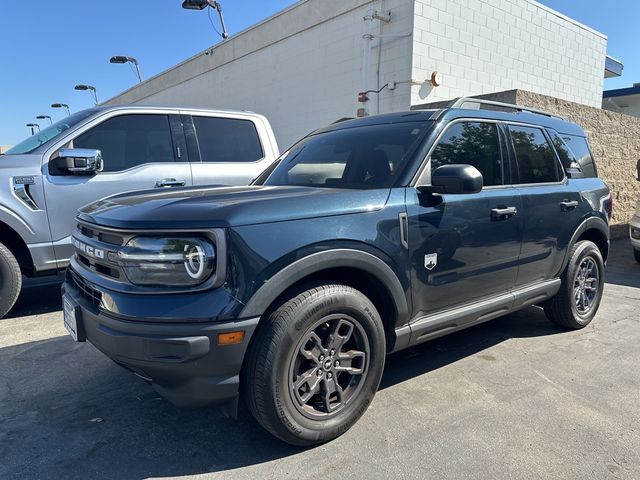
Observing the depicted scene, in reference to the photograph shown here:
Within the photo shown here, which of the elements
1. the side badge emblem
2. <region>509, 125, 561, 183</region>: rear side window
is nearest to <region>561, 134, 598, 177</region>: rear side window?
<region>509, 125, 561, 183</region>: rear side window

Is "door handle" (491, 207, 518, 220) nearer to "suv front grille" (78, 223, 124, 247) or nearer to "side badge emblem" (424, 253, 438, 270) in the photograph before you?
"side badge emblem" (424, 253, 438, 270)

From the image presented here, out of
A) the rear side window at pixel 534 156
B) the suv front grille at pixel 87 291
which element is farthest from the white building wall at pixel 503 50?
the suv front grille at pixel 87 291

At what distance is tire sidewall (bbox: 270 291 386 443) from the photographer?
7.38 ft

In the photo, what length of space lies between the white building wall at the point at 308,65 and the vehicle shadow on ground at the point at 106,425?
725 centimetres

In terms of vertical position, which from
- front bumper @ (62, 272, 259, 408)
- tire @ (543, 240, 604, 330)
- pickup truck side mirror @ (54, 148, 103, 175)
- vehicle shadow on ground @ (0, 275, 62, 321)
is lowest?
vehicle shadow on ground @ (0, 275, 62, 321)

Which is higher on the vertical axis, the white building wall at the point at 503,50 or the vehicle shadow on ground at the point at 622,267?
the white building wall at the point at 503,50

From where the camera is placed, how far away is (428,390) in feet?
10.2

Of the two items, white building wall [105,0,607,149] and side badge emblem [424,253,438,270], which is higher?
white building wall [105,0,607,149]

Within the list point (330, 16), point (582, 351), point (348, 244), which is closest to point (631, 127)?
point (330, 16)

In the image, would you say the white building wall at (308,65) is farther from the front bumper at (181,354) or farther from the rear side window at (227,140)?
the front bumper at (181,354)

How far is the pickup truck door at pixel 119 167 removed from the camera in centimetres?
454

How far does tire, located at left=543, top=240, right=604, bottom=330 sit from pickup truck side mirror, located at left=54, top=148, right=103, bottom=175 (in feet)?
14.8

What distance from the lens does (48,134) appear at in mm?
4805

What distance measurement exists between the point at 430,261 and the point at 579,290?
7.55 ft
